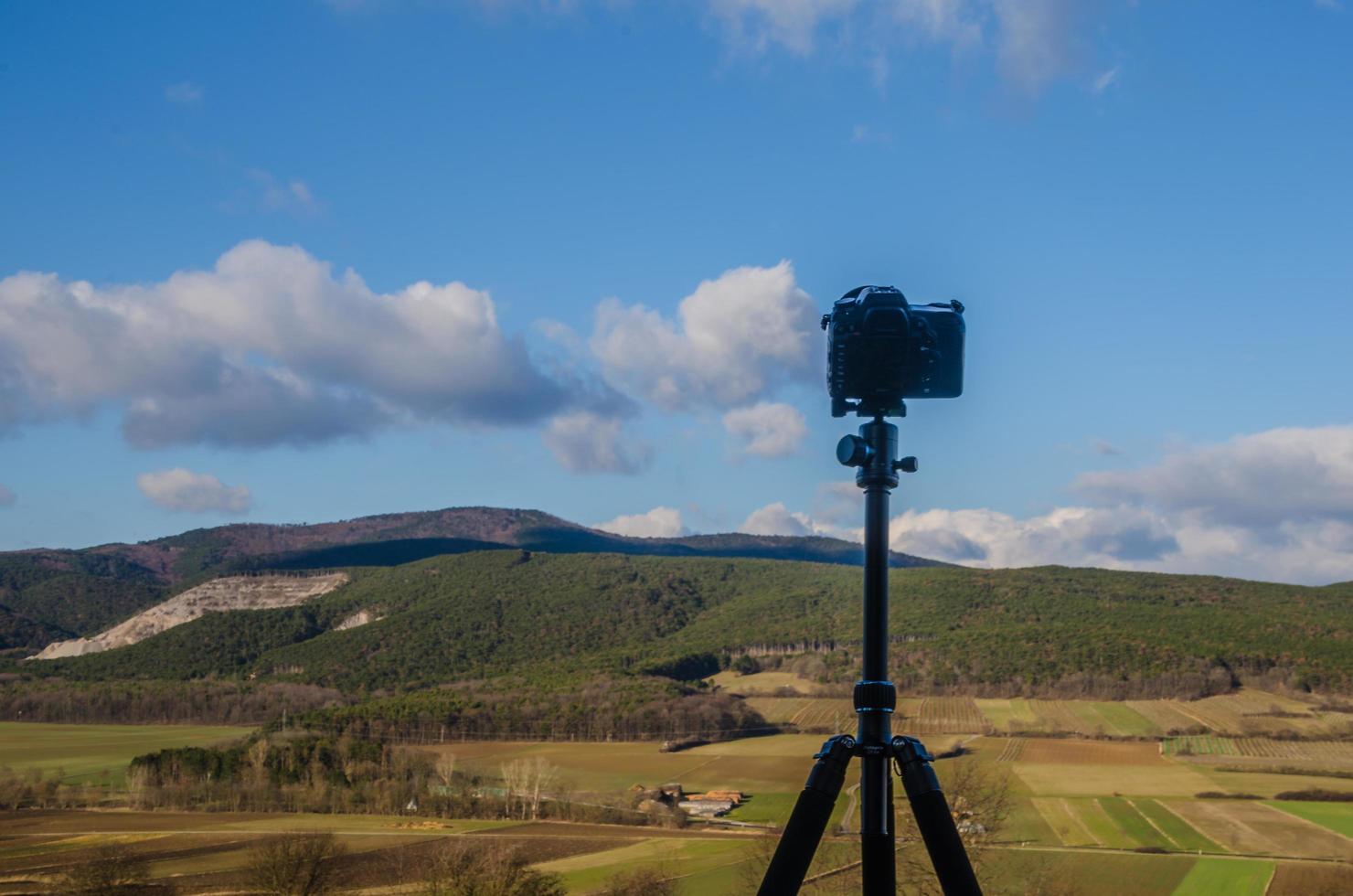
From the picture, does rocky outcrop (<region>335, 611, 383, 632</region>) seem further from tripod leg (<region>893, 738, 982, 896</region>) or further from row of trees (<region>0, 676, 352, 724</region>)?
tripod leg (<region>893, 738, 982, 896</region>)

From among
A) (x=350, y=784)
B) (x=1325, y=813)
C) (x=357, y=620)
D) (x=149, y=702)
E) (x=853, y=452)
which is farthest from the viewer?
(x=357, y=620)

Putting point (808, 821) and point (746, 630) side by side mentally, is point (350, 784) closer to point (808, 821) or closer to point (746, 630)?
point (808, 821)

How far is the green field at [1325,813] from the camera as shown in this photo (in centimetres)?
3341

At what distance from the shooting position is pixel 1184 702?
2249 inches

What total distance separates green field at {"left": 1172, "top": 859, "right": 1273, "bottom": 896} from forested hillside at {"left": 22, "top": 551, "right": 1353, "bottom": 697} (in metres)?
22.4

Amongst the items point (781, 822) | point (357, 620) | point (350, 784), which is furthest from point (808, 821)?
point (357, 620)

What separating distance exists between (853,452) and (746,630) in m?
93.1

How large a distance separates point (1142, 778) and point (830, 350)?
43724 mm

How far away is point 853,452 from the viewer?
11.1ft

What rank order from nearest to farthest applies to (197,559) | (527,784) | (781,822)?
(781,822)
(527,784)
(197,559)

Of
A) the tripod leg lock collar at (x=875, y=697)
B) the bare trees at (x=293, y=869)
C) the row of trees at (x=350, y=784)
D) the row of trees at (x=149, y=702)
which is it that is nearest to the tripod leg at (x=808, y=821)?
the tripod leg lock collar at (x=875, y=697)

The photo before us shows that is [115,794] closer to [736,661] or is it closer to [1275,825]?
[1275,825]

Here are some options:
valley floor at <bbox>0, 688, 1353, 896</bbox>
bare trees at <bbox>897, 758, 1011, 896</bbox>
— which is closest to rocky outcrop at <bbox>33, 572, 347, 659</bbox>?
valley floor at <bbox>0, 688, 1353, 896</bbox>

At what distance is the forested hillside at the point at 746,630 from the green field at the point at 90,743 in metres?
20.9
